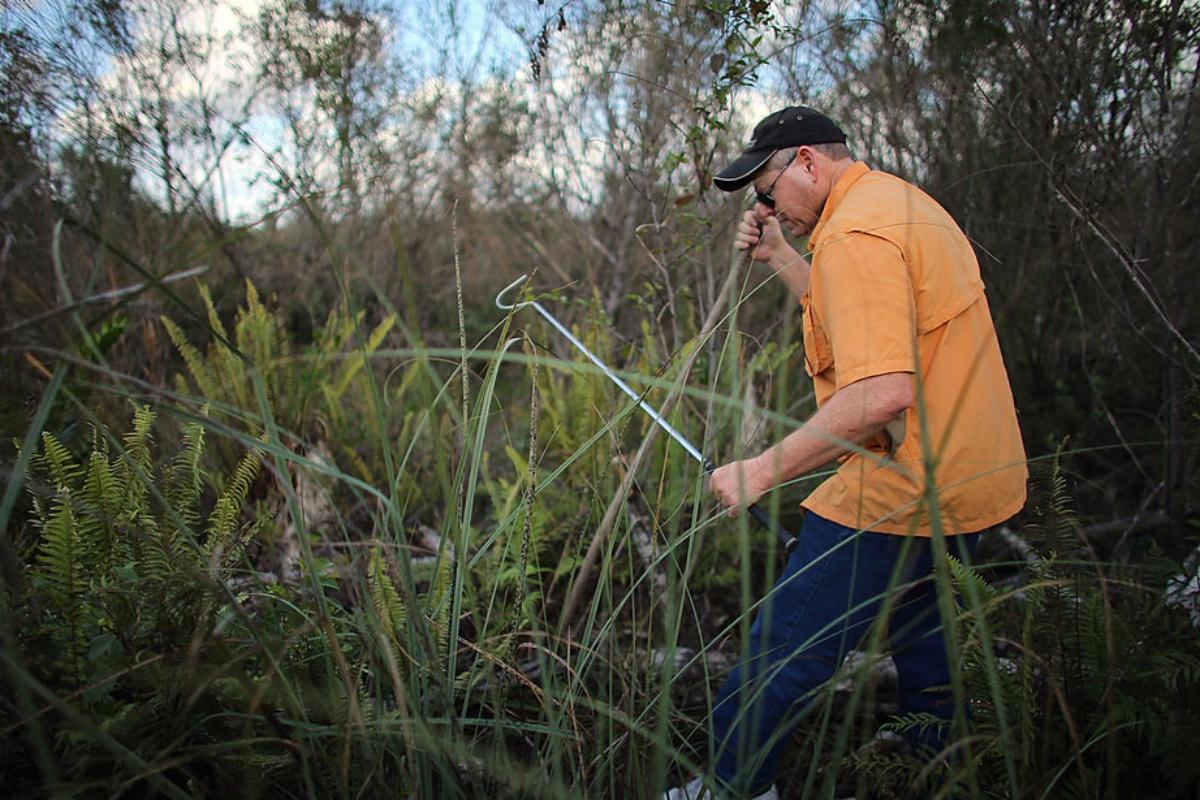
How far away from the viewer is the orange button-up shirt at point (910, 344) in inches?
71.5

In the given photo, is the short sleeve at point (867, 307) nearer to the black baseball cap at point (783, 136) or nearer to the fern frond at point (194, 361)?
the black baseball cap at point (783, 136)

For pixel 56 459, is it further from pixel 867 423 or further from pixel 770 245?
pixel 770 245

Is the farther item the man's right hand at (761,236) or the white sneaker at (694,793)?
the man's right hand at (761,236)

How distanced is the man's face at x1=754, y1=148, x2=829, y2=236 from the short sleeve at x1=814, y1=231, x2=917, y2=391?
0.42 metres

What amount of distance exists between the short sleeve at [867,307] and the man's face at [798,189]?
16.4 inches

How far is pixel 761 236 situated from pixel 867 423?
864mm

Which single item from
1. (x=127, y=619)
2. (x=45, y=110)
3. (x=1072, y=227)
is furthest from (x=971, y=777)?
(x=45, y=110)

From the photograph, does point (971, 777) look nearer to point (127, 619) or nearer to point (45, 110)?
point (127, 619)

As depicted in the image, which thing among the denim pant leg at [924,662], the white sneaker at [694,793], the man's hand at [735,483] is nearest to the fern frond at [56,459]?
A: the man's hand at [735,483]

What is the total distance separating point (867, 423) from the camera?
5.83ft

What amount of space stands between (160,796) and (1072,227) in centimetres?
350

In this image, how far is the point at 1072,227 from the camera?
3.08 m

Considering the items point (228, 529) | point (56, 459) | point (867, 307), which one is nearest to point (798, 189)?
point (867, 307)

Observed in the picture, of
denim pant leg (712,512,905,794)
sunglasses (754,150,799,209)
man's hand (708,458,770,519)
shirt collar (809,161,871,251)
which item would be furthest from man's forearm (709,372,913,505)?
sunglasses (754,150,799,209)
